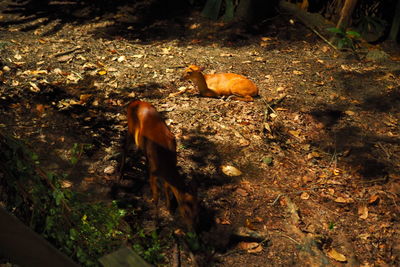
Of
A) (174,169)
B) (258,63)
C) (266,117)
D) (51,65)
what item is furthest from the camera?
(258,63)

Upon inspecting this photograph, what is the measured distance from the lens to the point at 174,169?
9.33ft

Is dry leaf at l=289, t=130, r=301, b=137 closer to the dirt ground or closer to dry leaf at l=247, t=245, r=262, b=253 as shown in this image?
the dirt ground

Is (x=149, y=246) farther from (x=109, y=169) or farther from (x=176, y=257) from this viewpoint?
(x=109, y=169)

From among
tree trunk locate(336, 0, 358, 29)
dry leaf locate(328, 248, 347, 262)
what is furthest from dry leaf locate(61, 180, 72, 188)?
tree trunk locate(336, 0, 358, 29)

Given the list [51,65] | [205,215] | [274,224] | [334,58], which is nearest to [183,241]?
[205,215]

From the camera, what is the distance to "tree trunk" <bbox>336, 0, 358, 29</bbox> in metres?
6.66

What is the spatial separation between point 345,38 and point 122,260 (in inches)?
252

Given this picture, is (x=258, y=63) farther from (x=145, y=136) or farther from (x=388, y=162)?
(x=145, y=136)

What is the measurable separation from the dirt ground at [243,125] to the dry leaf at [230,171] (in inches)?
2.0

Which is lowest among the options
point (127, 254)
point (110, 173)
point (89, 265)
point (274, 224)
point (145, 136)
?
point (274, 224)

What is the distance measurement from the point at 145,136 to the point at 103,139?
1261 mm

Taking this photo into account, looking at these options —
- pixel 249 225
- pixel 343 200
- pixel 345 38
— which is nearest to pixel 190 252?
pixel 249 225

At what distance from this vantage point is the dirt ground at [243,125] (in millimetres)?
3238

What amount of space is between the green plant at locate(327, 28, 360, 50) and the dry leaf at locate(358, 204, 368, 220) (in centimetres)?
395
